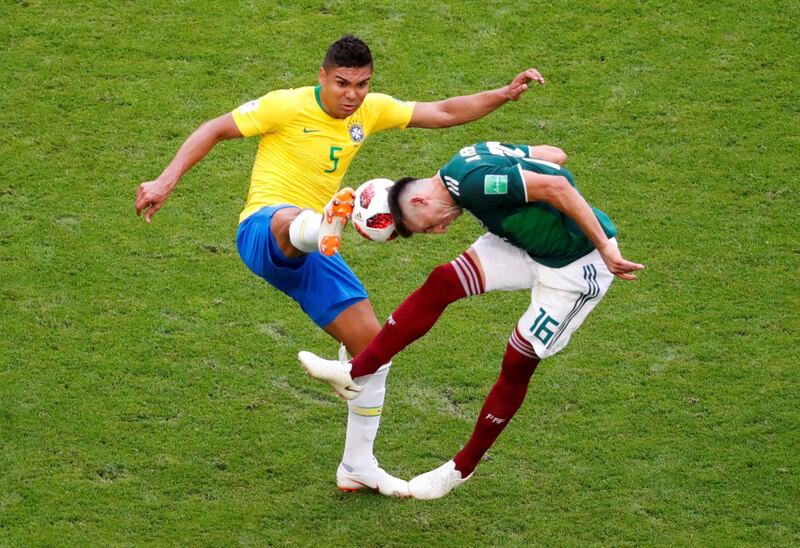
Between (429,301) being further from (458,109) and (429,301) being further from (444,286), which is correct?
(458,109)

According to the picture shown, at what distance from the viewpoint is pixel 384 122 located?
8766mm

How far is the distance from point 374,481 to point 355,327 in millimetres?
947

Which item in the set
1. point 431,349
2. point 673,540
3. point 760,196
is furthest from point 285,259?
point 760,196

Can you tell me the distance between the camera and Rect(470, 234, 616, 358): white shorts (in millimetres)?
7707

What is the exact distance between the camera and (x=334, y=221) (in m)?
7.46

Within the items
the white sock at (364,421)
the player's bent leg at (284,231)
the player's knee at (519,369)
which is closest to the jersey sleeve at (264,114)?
the player's bent leg at (284,231)

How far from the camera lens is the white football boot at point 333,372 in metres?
7.77

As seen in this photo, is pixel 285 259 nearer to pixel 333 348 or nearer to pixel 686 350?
pixel 333 348

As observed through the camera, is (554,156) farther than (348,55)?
No

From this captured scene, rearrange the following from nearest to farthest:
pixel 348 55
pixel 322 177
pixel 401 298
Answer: pixel 348 55 → pixel 322 177 → pixel 401 298

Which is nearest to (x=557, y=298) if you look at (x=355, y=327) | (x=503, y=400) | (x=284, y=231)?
(x=503, y=400)

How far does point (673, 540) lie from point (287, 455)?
95.4 inches

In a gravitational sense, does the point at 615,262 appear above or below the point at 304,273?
above

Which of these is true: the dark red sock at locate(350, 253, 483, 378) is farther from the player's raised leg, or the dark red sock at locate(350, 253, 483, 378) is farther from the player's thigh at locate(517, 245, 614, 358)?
the player's raised leg
